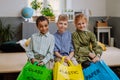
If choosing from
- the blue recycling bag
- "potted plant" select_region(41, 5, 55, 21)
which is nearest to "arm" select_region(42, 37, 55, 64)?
the blue recycling bag

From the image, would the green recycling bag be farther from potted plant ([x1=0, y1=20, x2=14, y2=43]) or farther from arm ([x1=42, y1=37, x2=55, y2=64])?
potted plant ([x1=0, y1=20, x2=14, y2=43])

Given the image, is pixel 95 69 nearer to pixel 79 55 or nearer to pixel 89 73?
pixel 89 73

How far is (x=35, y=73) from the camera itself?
82.1 inches

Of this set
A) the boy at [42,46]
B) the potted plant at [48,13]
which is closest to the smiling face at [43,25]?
the boy at [42,46]

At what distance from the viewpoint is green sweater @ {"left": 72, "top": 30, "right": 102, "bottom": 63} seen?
2.49 metres

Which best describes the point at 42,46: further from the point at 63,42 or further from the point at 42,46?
the point at 63,42

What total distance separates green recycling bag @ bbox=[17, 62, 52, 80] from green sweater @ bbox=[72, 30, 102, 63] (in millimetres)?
512

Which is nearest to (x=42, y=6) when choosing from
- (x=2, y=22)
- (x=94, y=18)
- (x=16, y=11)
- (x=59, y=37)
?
(x=16, y=11)

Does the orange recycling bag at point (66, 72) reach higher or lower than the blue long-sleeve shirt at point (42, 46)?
lower

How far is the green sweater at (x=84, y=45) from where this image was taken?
2492 mm

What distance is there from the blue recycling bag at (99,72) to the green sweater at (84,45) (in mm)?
357

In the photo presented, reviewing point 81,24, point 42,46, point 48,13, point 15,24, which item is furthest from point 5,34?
point 81,24

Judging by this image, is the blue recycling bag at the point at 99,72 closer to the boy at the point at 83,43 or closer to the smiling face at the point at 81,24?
the boy at the point at 83,43

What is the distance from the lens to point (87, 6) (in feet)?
18.9
